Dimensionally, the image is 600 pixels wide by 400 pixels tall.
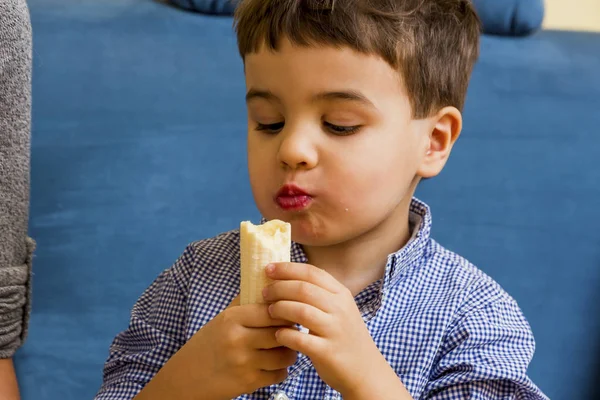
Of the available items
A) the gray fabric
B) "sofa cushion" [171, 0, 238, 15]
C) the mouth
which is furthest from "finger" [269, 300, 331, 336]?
"sofa cushion" [171, 0, 238, 15]

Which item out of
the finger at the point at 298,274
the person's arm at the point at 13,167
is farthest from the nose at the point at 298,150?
the person's arm at the point at 13,167

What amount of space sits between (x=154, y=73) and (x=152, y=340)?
1.51ft

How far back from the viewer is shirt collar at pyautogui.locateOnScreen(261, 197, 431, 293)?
1.05 metres

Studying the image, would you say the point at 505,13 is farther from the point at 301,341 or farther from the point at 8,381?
the point at 8,381

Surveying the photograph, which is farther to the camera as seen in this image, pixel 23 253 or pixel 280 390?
pixel 23 253

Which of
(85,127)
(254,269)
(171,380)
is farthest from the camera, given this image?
(85,127)

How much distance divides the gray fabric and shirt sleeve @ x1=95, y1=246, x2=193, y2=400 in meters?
0.15

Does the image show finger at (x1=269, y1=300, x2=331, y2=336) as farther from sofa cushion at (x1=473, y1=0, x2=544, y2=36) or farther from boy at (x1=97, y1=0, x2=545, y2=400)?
sofa cushion at (x1=473, y1=0, x2=544, y2=36)

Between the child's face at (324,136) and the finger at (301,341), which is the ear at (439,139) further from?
the finger at (301,341)

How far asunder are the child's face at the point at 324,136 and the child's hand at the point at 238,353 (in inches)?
4.9

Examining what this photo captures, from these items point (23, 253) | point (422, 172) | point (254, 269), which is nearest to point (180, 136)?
point (23, 253)

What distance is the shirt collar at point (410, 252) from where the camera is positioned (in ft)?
3.44

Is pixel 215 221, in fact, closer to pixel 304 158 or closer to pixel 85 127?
pixel 85 127

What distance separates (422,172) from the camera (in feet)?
3.43
